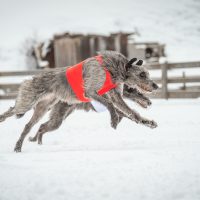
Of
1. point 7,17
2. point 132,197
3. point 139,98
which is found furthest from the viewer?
point 7,17

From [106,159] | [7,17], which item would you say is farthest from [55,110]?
[7,17]

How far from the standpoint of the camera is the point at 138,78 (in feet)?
16.6

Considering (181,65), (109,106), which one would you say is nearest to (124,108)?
(109,106)

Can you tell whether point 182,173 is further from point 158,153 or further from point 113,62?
Answer: point 113,62

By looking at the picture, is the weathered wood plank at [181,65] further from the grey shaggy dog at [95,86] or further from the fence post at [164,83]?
A: the grey shaggy dog at [95,86]

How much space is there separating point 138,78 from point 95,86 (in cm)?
62

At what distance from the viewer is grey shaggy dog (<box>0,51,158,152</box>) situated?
16.1 ft

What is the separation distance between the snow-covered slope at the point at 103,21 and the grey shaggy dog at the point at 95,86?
15.8 meters

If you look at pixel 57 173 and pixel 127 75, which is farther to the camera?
pixel 127 75

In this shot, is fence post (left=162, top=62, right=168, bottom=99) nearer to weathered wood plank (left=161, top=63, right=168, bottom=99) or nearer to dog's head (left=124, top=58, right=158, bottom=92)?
weathered wood plank (left=161, top=63, right=168, bottom=99)

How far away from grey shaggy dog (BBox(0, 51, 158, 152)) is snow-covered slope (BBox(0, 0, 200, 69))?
1577 cm

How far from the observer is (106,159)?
3.77 meters

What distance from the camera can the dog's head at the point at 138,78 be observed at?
5.04 m

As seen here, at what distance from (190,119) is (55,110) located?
3.16 m
